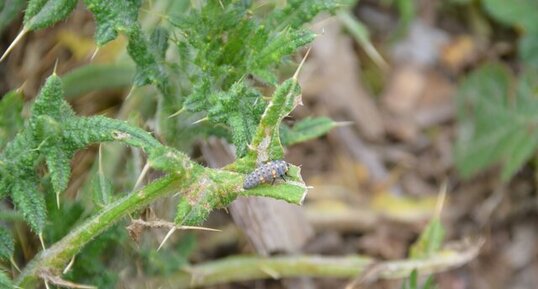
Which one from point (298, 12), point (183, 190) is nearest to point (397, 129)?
point (298, 12)

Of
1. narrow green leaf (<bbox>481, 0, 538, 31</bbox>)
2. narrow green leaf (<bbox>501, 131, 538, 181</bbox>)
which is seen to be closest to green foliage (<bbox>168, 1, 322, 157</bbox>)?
narrow green leaf (<bbox>501, 131, 538, 181</bbox>)

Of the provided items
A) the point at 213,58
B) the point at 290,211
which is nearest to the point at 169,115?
the point at 213,58

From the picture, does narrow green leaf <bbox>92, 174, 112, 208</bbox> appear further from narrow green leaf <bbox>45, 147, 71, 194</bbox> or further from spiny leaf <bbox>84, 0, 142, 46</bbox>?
spiny leaf <bbox>84, 0, 142, 46</bbox>

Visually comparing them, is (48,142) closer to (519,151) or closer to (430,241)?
(430,241)

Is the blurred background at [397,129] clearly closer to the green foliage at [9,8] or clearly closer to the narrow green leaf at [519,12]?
the narrow green leaf at [519,12]

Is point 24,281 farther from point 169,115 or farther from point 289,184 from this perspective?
point 289,184
